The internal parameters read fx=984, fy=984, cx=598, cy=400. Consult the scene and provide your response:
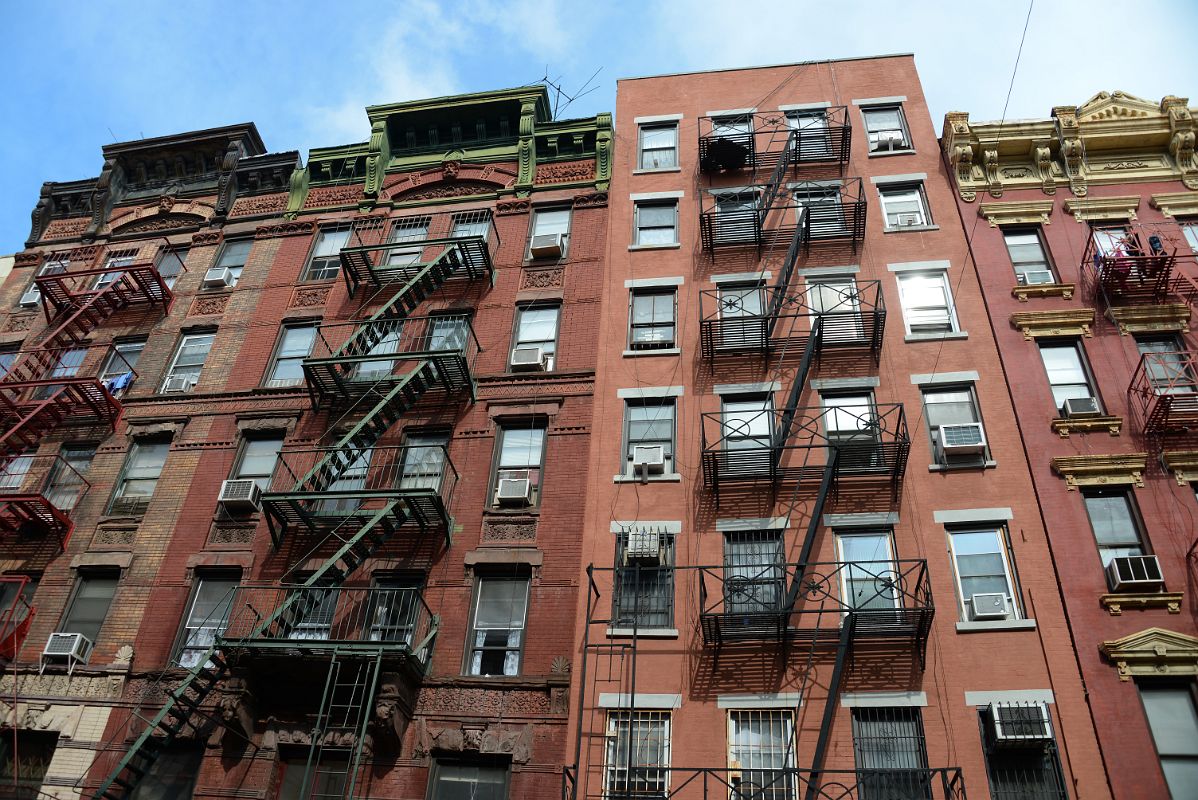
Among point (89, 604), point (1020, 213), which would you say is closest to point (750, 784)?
point (89, 604)

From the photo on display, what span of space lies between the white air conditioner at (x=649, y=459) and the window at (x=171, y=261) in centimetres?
1583

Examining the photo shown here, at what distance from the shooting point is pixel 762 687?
17484 millimetres

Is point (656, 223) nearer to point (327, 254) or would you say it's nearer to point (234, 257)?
point (327, 254)

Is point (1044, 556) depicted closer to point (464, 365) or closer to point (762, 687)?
point (762, 687)

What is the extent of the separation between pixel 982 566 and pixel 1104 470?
10.1 ft

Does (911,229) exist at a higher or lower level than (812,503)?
higher

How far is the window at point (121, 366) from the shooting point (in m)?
25.4

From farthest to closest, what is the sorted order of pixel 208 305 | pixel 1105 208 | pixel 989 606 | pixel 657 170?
pixel 208 305 < pixel 657 170 < pixel 1105 208 < pixel 989 606

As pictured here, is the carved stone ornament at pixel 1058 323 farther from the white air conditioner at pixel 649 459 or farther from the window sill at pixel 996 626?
the white air conditioner at pixel 649 459

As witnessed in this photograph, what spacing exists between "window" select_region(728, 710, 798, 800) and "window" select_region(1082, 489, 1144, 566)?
21.8 feet

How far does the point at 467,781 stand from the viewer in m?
17.6

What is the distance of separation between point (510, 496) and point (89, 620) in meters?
9.60

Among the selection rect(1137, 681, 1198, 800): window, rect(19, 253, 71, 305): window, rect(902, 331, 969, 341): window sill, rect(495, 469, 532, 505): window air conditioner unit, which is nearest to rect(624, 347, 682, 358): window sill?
rect(495, 469, 532, 505): window air conditioner unit

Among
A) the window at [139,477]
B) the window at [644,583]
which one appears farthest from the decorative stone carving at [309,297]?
the window at [644,583]
